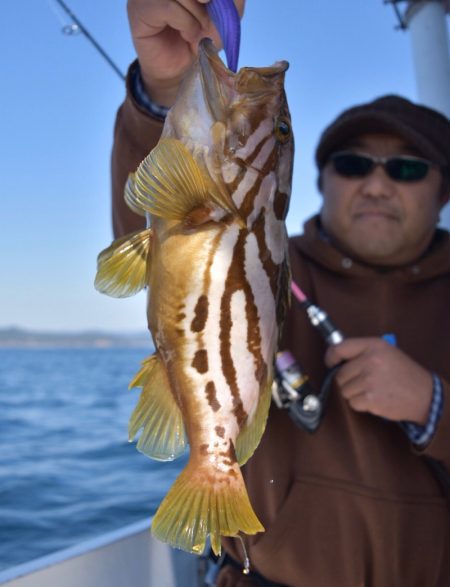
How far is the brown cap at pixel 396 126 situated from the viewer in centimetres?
251

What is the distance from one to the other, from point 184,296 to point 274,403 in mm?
1125

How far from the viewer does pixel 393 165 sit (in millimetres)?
2586

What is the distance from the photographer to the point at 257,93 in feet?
4.16

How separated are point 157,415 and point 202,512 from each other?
20 cm

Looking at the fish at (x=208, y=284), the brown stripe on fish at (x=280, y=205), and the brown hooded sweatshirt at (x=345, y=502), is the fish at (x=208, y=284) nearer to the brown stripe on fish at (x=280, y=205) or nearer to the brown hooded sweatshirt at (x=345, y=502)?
the brown stripe on fish at (x=280, y=205)

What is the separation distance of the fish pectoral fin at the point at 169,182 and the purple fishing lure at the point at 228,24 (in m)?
0.21

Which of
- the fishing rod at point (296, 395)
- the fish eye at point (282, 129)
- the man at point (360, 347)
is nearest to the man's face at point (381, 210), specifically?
the man at point (360, 347)

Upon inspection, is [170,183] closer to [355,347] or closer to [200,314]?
[200,314]

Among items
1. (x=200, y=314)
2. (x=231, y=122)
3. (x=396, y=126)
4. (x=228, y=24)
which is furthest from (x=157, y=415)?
(x=396, y=126)

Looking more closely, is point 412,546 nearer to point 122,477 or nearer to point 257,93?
point 257,93

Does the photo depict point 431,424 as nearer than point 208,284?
No

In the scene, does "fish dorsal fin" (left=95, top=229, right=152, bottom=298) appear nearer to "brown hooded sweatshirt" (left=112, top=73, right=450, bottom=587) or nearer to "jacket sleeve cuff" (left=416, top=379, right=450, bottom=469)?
"brown hooded sweatshirt" (left=112, top=73, right=450, bottom=587)

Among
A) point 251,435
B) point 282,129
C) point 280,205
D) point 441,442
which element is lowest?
point 441,442

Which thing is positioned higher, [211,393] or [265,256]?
[265,256]
